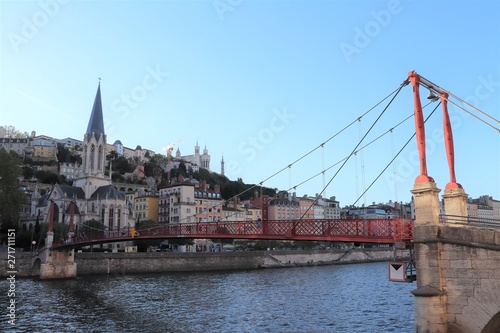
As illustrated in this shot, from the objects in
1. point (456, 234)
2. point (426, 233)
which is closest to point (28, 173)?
point (426, 233)

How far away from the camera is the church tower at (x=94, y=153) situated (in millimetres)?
96688

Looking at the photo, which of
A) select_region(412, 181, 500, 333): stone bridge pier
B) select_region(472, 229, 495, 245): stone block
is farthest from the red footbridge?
select_region(472, 229, 495, 245): stone block

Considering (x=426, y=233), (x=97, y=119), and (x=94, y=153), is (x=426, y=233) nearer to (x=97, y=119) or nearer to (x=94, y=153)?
(x=94, y=153)

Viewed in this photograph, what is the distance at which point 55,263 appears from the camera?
4884 cm

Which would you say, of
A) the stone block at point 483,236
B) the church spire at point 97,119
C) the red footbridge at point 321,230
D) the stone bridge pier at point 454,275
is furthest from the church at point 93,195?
the stone block at point 483,236

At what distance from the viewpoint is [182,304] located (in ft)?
98.7

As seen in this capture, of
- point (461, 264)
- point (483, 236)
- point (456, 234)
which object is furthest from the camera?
point (456, 234)

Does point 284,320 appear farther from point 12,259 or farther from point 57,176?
point 57,176

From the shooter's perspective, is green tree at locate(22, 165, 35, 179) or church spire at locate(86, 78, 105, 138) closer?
church spire at locate(86, 78, 105, 138)

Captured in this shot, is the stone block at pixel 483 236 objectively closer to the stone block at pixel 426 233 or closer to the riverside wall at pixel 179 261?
the stone block at pixel 426 233

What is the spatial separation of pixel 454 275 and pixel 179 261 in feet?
174

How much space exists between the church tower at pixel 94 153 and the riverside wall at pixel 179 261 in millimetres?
41588

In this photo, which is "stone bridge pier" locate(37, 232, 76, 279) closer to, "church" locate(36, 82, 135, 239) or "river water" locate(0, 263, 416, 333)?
"river water" locate(0, 263, 416, 333)

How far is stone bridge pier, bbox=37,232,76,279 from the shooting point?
4810 cm
